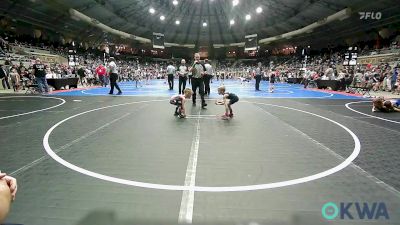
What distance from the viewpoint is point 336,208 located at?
2900 millimetres

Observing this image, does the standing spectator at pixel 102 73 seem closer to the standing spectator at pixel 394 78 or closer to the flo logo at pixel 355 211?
the standing spectator at pixel 394 78

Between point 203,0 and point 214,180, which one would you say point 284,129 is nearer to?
point 214,180

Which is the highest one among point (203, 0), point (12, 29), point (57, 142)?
A: point (203, 0)

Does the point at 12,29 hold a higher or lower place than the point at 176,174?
higher

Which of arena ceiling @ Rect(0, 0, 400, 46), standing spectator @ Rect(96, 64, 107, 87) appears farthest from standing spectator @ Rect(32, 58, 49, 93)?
arena ceiling @ Rect(0, 0, 400, 46)

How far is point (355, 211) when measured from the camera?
2.85 meters

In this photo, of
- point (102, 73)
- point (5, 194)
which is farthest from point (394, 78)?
point (5, 194)

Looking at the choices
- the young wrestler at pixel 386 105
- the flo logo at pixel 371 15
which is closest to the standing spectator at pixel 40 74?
the young wrestler at pixel 386 105

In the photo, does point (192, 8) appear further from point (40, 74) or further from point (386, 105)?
point (386, 105)

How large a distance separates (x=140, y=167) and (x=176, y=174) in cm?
63

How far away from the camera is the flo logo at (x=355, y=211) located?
274 cm

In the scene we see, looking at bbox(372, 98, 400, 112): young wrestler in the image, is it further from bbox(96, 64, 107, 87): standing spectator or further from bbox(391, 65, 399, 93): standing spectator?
bbox(96, 64, 107, 87): standing spectator

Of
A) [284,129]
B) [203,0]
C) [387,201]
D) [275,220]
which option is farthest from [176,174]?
[203,0]

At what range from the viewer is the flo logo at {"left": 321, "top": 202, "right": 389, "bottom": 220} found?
274 centimetres
